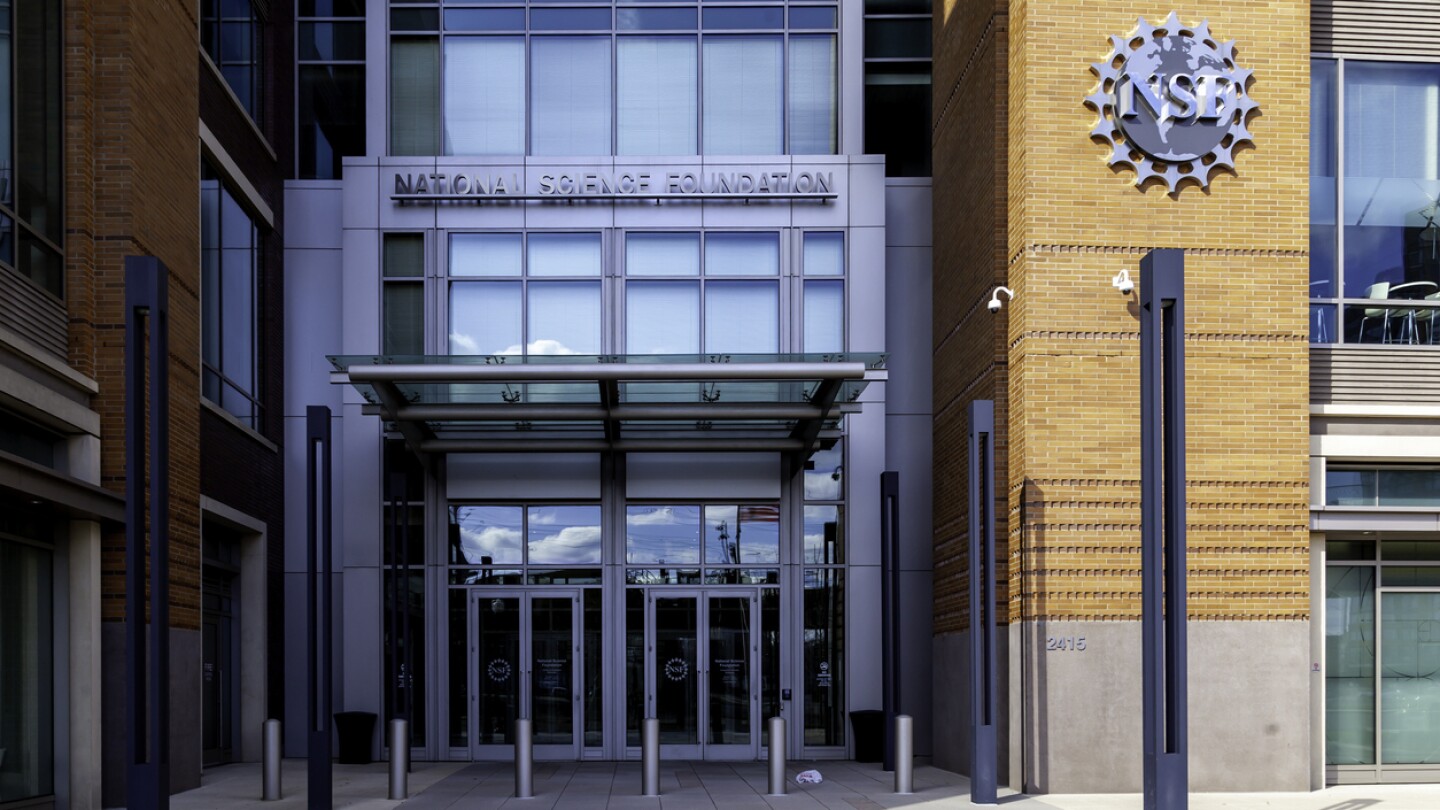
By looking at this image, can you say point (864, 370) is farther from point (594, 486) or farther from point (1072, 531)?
point (594, 486)

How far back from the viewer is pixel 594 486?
75.5 feet

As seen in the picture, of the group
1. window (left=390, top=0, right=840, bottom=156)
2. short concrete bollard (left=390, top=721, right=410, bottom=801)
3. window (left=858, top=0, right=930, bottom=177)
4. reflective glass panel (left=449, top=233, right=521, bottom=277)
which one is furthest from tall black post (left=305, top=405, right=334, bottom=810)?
window (left=858, top=0, right=930, bottom=177)

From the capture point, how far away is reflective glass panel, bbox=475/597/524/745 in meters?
22.6

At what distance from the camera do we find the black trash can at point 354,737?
21.8m

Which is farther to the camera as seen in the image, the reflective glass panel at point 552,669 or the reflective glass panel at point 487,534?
the reflective glass panel at point 487,534

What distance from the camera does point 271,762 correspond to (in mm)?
16266

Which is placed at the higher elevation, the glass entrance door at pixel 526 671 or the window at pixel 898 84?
the window at pixel 898 84

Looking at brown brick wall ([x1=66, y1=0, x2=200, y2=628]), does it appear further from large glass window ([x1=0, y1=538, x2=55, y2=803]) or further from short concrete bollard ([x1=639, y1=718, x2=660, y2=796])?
short concrete bollard ([x1=639, y1=718, x2=660, y2=796])

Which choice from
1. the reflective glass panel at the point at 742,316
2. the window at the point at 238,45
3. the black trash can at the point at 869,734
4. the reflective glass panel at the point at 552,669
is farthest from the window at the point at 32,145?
the black trash can at the point at 869,734

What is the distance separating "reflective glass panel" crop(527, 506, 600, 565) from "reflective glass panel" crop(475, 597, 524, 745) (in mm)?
867

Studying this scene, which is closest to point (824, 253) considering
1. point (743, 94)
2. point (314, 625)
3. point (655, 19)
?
point (743, 94)

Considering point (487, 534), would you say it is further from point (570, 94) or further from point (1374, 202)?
point (1374, 202)

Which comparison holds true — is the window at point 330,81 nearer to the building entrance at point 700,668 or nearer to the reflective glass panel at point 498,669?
the reflective glass panel at point 498,669

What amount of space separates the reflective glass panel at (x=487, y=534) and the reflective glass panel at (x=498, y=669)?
2.14ft
